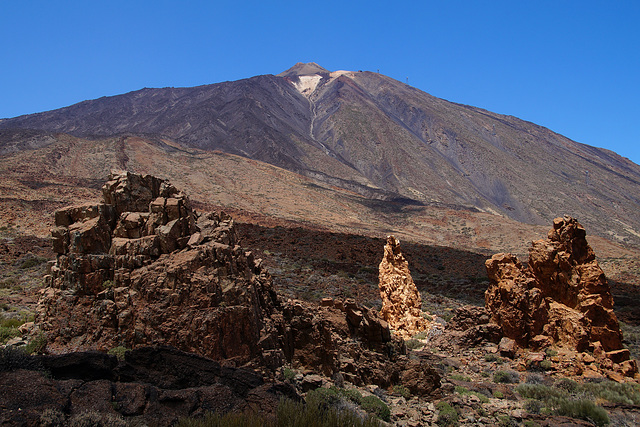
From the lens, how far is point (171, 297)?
6.38 m

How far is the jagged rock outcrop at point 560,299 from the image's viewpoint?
34.1ft

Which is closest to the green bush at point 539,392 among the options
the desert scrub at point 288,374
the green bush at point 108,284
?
the desert scrub at point 288,374

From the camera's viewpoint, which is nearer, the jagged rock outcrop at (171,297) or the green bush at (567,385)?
the jagged rock outcrop at (171,297)

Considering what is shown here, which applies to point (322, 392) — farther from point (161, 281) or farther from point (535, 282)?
point (535, 282)

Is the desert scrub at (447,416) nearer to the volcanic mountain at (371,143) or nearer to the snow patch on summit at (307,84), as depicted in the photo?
the volcanic mountain at (371,143)

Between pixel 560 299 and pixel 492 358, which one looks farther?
pixel 560 299

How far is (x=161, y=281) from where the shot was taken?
21.3ft

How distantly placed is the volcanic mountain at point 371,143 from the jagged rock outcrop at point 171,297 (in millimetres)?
50121

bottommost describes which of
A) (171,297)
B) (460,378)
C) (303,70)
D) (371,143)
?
(460,378)

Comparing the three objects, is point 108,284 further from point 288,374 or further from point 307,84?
point 307,84

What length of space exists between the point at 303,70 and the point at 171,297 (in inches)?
7195

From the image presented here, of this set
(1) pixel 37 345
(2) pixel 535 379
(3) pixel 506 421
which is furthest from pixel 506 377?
(1) pixel 37 345

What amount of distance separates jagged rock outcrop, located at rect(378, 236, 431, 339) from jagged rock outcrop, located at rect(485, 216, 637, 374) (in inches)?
104

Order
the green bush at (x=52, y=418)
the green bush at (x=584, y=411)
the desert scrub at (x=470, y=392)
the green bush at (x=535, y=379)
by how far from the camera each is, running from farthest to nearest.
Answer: the green bush at (x=535, y=379), the desert scrub at (x=470, y=392), the green bush at (x=584, y=411), the green bush at (x=52, y=418)
